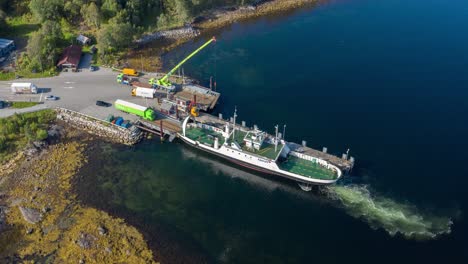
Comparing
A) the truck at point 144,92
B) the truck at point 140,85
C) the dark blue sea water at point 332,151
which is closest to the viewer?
the dark blue sea water at point 332,151

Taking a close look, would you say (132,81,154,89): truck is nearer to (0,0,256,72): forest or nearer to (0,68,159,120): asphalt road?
(0,68,159,120): asphalt road

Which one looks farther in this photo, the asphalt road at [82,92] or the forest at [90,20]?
the forest at [90,20]

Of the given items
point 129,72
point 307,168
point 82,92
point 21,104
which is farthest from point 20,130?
point 307,168

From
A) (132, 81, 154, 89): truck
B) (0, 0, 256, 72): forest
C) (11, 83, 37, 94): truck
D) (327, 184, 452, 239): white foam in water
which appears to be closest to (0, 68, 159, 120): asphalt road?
(11, 83, 37, 94): truck

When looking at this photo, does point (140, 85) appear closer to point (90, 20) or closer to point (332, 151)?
point (90, 20)

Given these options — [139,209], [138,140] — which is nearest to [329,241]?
[139,209]

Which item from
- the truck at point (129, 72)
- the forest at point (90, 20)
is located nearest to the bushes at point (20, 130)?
the forest at point (90, 20)

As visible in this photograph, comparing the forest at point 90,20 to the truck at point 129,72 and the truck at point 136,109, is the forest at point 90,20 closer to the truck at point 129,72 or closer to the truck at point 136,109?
the truck at point 129,72

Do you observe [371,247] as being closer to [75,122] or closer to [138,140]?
[138,140]
